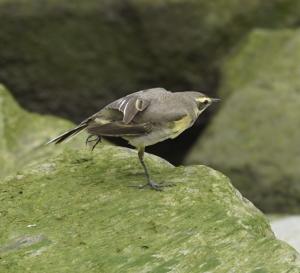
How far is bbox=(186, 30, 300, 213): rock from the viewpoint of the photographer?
11477mm

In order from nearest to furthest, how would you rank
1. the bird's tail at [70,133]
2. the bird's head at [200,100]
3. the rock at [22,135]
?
the bird's tail at [70,133]
the bird's head at [200,100]
the rock at [22,135]

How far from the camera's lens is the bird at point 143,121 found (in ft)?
22.3

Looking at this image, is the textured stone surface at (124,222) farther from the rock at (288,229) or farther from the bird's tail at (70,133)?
the rock at (288,229)

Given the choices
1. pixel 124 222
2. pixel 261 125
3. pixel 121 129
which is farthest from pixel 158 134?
pixel 261 125

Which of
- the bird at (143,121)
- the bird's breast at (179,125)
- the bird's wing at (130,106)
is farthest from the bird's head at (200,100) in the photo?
the bird's wing at (130,106)

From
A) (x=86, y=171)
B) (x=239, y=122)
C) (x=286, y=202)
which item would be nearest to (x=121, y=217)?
(x=86, y=171)

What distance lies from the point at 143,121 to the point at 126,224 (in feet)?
2.73

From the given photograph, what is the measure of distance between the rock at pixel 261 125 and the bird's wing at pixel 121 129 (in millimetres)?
4833

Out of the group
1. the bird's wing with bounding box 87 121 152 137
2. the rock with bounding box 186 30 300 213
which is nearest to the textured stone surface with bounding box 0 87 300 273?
the bird's wing with bounding box 87 121 152 137

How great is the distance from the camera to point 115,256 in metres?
5.96

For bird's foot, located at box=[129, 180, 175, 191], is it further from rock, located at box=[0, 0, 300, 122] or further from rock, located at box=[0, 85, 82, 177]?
rock, located at box=[0, 0, 300, 122]

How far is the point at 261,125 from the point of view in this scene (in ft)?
39.6

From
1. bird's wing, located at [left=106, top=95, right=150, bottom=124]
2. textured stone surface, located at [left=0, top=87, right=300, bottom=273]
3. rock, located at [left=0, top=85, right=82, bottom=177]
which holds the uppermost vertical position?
bird's wing, located at [left=106, top=95, right=150, bottom=124]

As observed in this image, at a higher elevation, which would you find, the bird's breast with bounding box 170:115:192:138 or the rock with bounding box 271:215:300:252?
the bird's breast with bounding box 170:115:192:138
